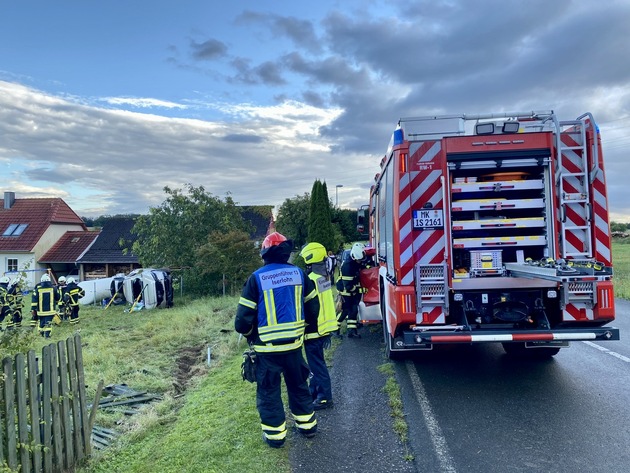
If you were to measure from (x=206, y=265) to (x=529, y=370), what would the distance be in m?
15.8

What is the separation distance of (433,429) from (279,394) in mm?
1516

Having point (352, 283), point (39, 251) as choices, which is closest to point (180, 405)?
point (352, 283)

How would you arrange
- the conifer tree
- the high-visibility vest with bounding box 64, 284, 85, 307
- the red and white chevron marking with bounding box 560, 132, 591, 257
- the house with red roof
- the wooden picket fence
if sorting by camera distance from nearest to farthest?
the wooden picket fence → the red and white chevron marking with bounding box 560, 132, 591, 257 → the high-visibility vest with bounding box 64, 284, 85, 307 → the conifer tree → the house with red roof

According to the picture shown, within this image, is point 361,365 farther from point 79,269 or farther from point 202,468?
point 79,269

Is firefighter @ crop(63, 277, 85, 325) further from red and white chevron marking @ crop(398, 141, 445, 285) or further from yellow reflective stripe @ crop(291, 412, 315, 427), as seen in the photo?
red and white chevron marking @ crop(398, 141, 445, 285)

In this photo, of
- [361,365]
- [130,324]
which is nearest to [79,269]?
[130,324]

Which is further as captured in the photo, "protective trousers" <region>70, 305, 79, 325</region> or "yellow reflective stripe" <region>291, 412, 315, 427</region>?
"protective trousers" <region>70, 305, 79, 325</region>

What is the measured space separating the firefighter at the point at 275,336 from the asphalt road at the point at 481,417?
0.29 meters

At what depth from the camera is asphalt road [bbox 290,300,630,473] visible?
11.9 feet

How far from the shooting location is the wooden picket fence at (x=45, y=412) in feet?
10.5

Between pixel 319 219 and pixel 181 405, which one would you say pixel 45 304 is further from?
pixel 319 219

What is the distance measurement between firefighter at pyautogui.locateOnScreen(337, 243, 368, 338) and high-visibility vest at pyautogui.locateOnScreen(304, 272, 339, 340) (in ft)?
9.48

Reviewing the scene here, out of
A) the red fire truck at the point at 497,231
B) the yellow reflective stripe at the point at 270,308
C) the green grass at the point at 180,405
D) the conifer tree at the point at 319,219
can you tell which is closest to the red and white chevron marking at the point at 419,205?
the red fire truck at the point at 497,231

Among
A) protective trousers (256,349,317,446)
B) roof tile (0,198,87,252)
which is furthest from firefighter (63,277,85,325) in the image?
roof tile (0,198,87,252)
